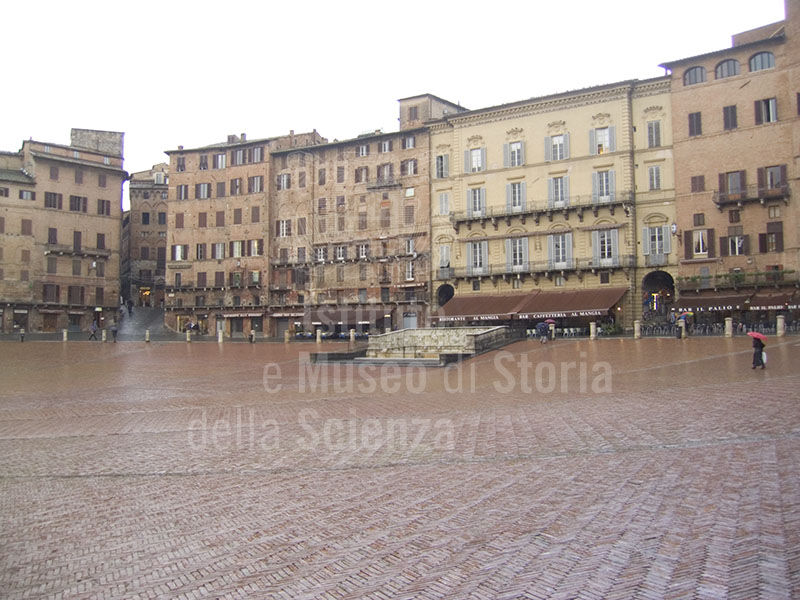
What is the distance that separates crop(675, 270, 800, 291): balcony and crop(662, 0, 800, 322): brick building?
0.17ft

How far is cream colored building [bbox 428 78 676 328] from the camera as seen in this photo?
140 feet

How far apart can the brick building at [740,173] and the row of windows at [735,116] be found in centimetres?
5

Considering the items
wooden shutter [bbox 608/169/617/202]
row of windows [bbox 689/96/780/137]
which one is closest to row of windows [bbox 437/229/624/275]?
wooden shutter [bbox 608/169/617/202]

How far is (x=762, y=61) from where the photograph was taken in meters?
39.1

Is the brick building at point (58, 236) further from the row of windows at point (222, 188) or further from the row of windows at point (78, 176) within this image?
the row of windows at point (222, 188)

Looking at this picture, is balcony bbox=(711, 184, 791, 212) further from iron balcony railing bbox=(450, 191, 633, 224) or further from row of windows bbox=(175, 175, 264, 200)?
row of windows bbox=(175, 175, 264, 200)

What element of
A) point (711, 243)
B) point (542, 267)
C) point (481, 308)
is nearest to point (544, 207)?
point (542, 267)

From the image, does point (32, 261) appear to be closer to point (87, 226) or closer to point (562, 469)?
point (87, 226)

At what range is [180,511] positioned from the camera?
7.58 metres

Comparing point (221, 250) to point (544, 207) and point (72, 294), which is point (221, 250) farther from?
point (544, 207)

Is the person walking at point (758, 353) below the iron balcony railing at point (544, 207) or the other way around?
below

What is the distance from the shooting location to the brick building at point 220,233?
187 ft

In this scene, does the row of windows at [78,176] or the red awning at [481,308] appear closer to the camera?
the red awning at [481,308]

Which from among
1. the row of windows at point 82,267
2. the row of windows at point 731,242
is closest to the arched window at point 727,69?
the row of windows at point 731,242
